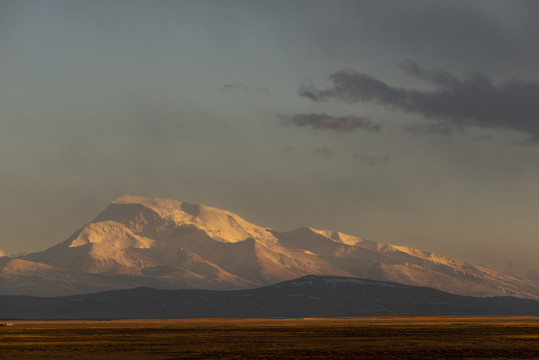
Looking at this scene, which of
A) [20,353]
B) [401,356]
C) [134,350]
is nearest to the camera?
[401,356]

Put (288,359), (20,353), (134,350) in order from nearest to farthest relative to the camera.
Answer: (288,359) → (20,353) → (134,350)

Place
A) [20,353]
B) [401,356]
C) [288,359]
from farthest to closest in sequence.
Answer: [20,353] < [401,356] < [288,359]

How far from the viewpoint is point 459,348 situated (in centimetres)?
14062

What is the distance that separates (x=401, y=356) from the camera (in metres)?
118

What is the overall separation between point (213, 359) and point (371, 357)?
21.8 meters

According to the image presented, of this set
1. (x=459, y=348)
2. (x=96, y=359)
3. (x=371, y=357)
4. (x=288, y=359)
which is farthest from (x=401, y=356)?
(x=96, y=359)

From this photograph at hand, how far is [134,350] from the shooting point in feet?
447

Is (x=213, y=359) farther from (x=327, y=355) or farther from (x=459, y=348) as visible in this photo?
(x=459, y=348)

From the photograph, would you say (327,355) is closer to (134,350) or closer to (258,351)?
(258,351)

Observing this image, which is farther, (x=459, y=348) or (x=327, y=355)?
(x=459, y=348)

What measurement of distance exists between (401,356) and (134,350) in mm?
43906

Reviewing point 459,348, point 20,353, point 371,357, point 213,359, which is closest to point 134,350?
point 20,353

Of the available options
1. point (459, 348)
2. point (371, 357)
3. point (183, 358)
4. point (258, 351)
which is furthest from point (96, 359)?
point (459, 348)

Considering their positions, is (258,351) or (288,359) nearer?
(288,359)
